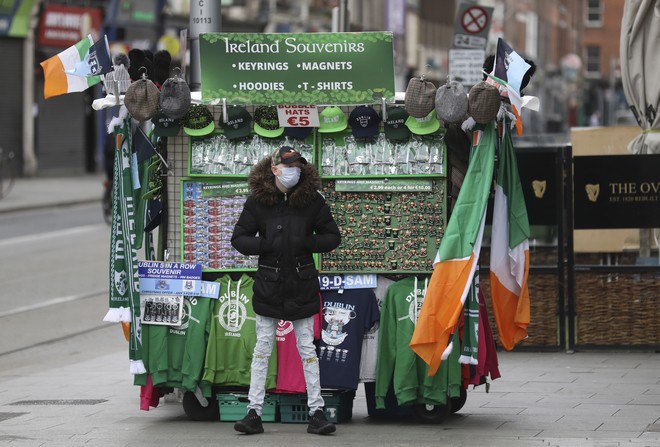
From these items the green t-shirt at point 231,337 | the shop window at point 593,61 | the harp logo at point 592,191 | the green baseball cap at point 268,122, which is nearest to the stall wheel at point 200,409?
the green t-shirt at point 231,337

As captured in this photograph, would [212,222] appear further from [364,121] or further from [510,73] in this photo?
[510,73]

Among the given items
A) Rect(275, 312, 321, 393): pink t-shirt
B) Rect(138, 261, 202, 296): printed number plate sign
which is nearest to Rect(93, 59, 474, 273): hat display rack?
Rect(138, 261, 202, 296): printed number plate sign

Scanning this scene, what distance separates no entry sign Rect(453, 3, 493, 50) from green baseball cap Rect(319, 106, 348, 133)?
998 centimetres

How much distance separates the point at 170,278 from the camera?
360 inches

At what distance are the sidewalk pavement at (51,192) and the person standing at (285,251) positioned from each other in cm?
2033

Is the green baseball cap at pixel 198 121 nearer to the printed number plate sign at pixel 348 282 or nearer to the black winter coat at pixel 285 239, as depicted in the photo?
the black winter coat at pixel 285 239

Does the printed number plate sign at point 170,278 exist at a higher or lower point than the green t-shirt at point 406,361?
higher

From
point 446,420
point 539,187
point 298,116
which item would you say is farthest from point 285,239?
point 539,187

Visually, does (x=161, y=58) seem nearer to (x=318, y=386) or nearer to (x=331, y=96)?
(x=331, y=96)

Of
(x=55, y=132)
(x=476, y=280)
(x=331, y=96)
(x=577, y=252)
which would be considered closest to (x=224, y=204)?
(x=331, y=96)

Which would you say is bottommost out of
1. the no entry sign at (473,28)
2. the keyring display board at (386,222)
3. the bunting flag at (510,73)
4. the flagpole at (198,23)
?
the keyring display board at (386,222)

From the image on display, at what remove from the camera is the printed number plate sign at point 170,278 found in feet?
29.9

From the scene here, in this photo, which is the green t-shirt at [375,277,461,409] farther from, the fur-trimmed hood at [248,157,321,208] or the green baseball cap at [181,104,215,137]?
the green baseball cap at [181,104,215,137]

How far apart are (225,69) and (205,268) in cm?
125
